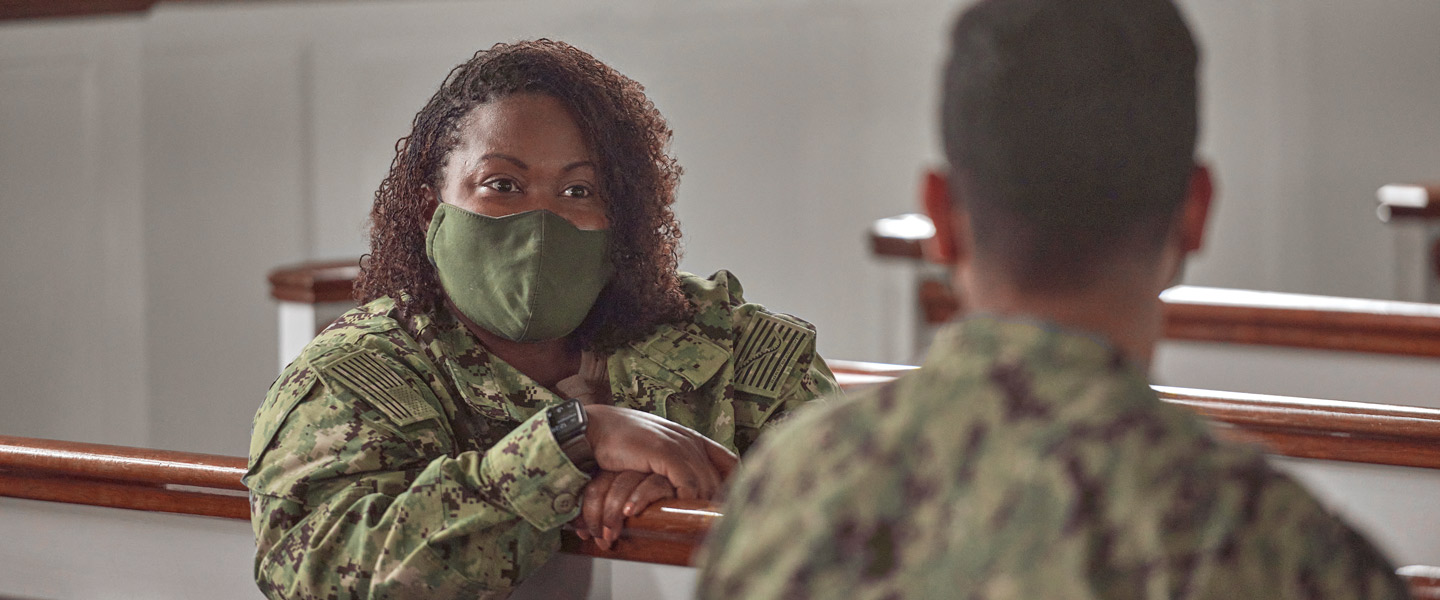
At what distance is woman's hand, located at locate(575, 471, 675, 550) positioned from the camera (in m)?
1.34

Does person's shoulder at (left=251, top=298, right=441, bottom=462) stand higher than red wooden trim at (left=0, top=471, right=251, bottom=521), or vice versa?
person's shoulder at (left=251, top=298, right=441, bottom=462)

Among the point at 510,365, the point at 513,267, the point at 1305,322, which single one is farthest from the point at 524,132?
the point at 1305,322

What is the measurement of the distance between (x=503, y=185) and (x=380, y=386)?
26cm

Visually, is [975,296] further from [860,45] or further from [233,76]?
[233,76]

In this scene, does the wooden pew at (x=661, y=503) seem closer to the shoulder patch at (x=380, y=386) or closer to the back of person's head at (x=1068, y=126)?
the shoulder patch at (x=380, y=386)

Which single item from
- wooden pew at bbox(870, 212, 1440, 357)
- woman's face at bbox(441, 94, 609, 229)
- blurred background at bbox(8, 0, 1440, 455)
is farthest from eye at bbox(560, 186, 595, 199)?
blurred background at bbox(8, 0, 1440, 455)

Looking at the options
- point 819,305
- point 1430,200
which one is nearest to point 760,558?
point 1430,200

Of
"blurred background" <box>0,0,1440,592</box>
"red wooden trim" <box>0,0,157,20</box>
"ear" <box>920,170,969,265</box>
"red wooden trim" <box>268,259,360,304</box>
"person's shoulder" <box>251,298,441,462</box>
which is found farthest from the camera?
"blurred background" <box>0,0,1440,592</box>

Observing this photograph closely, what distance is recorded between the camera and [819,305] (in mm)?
5086

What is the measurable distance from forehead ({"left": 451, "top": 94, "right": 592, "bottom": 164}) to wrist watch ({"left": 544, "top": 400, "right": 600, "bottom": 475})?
0.33 meters

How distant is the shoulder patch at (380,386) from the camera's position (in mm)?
1422

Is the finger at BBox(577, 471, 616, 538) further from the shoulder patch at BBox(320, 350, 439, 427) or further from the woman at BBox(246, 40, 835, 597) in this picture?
the shoulder patch at BBox(320, 350, 439, 427)

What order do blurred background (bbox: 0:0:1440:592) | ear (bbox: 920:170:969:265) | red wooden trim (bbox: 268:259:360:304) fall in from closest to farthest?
ear (bbox: 920:170:969:265) < red wooden trim (bbox: 268:259:360:304) < blurred background (bbox: 0:0:1440:592)

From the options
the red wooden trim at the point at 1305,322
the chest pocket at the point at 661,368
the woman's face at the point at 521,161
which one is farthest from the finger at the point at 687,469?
the red wooden trim at the point at 1305,322
